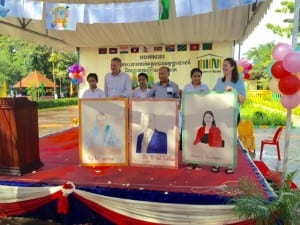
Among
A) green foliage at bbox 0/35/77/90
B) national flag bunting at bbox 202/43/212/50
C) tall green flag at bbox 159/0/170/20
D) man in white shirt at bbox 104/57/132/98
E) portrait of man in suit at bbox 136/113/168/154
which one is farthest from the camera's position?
green foliage at bbox 0/35/77/90

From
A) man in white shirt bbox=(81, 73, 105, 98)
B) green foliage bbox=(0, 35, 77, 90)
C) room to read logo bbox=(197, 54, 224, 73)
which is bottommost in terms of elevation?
man in white shirt bbox=(81, 73, 105, 98)

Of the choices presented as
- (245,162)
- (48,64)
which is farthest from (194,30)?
(48,64)

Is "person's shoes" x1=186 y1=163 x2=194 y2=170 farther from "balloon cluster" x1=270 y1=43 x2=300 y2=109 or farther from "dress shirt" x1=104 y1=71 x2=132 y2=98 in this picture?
"dress shirt" x1=104 y1=71 x2=132 y2=98

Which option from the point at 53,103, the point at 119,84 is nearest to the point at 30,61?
the point at 53,103

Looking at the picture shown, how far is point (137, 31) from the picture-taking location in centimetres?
884

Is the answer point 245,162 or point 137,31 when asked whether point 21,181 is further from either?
point 137,31

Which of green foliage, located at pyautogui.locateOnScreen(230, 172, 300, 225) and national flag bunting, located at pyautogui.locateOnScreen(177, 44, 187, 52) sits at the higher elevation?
national flag bunting, located at pyautogui.locateOnScreen(177, 44, 187, 52)

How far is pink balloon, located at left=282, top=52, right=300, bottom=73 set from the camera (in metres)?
2.97

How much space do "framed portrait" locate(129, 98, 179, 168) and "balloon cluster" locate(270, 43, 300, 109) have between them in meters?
1.14

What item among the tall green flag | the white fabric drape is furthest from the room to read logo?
the white fabric drape

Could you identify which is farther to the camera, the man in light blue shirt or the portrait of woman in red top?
the man in light blue shirt

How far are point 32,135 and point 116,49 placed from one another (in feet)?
23.9

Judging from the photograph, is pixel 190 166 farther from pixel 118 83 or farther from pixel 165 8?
pixel 165 8

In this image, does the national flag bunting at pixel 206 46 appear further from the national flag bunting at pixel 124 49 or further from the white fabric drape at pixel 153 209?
the white fabric drape at pixel 153 209
